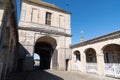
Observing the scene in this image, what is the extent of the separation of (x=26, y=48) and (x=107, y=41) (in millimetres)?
10329

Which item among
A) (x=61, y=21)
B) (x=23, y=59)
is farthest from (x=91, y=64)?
(x=61, y=21)

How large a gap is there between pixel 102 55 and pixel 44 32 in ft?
29.9

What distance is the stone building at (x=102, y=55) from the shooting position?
10496 mm

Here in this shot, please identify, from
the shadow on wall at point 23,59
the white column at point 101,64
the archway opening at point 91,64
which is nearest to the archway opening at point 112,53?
the white column at point 101,64

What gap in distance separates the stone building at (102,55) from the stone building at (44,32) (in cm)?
203

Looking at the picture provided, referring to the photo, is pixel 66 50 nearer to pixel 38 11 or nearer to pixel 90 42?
pixel 90 42

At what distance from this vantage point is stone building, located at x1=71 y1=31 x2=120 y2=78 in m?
10.5

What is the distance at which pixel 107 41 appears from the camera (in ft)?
36.0

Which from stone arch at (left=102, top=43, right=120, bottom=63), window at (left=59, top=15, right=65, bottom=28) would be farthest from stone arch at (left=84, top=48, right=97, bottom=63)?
window at (left=59, top=15, right=65, bottom=28)

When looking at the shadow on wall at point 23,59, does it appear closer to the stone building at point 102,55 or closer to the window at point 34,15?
the window at point 34,15

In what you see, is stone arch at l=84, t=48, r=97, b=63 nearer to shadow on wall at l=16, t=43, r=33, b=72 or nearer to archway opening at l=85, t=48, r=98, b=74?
archway opening at l=85, t=48, r=98, b=74

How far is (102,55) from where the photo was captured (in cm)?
1170

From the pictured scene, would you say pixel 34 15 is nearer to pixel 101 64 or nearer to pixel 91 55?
pixel 91 55

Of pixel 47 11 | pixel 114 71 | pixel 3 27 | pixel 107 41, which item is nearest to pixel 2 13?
pixel 3 27
